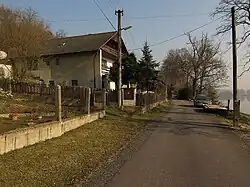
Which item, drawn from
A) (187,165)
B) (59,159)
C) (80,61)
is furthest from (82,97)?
(80,61)

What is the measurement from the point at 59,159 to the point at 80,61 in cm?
3920

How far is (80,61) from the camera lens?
4778 cm

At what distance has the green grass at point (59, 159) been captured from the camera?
7228mm

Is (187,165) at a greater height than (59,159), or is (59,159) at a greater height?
(59,159)

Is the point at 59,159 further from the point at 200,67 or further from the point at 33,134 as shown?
the point at 200,67

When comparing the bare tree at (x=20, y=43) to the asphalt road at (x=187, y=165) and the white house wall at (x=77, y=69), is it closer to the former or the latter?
the white house wall at (x=77, y=69)

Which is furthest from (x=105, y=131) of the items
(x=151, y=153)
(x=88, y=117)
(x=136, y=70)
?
(x=136, y=70)

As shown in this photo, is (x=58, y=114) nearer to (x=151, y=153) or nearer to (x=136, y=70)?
(x=151, y=153)

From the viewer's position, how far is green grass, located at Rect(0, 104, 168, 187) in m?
7.23

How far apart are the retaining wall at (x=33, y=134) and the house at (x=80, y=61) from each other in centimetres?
3091

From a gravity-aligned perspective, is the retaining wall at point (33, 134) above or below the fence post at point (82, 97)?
below

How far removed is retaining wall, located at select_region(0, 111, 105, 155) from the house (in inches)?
1217

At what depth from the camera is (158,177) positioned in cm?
773

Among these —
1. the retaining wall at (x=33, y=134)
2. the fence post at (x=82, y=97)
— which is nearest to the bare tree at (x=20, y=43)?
the fence post at (x=82, y=97)
